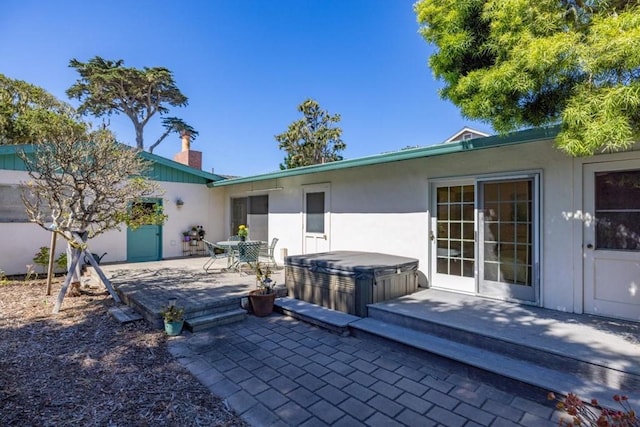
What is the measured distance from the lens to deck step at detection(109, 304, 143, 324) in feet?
13.9

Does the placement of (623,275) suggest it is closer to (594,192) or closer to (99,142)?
(594,192)

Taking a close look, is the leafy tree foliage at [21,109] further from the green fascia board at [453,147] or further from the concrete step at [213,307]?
the green fascia board at [453,147]

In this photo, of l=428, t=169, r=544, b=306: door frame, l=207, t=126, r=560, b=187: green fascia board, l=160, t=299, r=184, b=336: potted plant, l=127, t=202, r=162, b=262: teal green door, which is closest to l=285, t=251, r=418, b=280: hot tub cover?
l=428, t=169, r=544, b=306: door frame

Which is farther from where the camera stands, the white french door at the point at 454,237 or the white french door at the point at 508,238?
the white french door at the point at 454,237

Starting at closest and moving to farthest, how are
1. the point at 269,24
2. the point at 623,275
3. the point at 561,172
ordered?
1. the point at 623,275
2. the point at 561,172
3. the point at 269,24

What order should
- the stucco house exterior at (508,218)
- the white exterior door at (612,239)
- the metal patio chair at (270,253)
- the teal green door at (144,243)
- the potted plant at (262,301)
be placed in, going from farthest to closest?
the teal green door at (144,243) → the metal patio chair at (270,253) → the potted plant at (262,301) → the stucco house exterior at (508,218) → the white exterior door at (612,239)

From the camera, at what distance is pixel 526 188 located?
4.41 metres

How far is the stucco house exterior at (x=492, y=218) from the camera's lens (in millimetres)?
3752

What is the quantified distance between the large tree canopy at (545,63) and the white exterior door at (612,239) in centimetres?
136

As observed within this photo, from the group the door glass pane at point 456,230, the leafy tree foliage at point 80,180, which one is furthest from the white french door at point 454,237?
the leafy tree foliage at point 80,180

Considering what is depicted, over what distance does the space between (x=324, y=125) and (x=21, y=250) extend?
49.2 feet

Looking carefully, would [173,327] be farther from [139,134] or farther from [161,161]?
[139,134]

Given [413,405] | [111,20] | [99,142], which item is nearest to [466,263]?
[413,405]

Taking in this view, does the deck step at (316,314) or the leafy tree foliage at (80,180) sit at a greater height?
the leafy tree foliage at (80,180)
